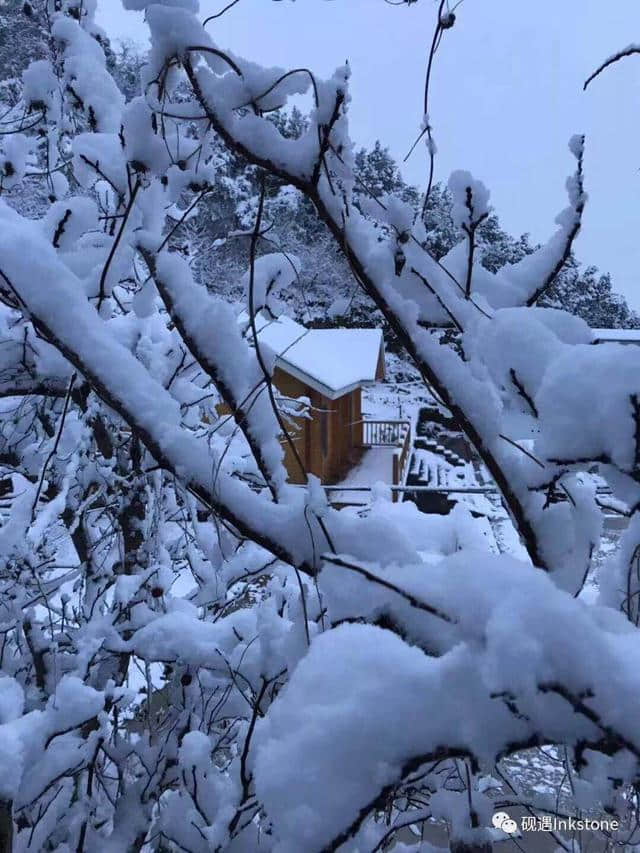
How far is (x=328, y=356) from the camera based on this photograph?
15773 millimetres

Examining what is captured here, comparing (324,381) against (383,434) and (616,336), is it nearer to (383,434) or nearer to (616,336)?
(383,434)

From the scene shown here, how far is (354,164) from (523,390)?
0.56 meters

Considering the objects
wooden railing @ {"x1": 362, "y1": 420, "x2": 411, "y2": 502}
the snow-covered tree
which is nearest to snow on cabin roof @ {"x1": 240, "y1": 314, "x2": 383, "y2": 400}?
wooden railing @ {"x1": 362, "y1": 420, "x2": 411, "y2": 502}

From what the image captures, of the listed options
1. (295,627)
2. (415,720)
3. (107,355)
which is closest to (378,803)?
(415,720)

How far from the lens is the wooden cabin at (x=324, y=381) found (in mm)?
13656

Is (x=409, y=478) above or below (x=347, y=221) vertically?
below

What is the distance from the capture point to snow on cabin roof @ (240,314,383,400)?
1362 cm

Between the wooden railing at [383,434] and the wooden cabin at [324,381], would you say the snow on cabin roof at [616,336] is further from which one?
the wooden railing at [383,434]

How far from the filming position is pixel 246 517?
1081mm

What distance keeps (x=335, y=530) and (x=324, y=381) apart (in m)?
12.7

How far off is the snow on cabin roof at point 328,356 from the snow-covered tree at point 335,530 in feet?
32.7

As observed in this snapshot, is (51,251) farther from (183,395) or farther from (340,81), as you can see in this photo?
(183,395)

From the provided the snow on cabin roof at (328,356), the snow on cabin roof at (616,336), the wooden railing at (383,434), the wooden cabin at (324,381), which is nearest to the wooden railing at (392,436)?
the wooden railing at (383,434)

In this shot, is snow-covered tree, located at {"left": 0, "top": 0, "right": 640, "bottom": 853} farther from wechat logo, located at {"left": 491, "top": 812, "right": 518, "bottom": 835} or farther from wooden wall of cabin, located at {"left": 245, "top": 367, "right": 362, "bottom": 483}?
wooden wall of cabin, located at {"left": 245, "top": 367, "right": 362, "bottom": 483}
